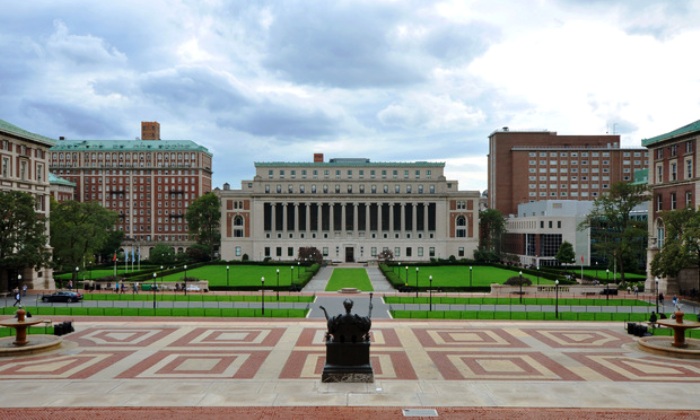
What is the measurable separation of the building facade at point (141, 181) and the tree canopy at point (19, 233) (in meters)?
93.7

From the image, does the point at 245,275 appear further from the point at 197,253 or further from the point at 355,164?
the point at 355,164

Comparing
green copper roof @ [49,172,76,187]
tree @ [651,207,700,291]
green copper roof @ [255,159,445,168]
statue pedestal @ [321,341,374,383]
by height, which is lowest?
statue pedestal @ [321,341,374,383]

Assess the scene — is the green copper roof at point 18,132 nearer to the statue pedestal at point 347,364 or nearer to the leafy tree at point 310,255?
the leafy tree at point 310,255

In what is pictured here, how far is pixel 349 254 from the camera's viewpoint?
12950 centimetres

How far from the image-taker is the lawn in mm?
79125

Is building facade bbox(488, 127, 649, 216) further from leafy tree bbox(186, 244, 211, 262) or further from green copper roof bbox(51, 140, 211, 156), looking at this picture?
green copper roof bbox(51, 140, 211, 156)

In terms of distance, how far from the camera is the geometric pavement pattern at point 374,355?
→ 95.5ft

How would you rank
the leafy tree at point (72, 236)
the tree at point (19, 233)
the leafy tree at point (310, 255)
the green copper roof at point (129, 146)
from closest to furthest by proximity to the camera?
the tree at point (19, 233) < the leafy tree at point (72, 236) < the leafy tree at point (310, 255) < the green copper roof at point (129, 146)

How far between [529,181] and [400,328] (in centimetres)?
12650

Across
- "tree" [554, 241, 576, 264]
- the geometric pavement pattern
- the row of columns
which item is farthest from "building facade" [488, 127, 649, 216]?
the geometric pavement pattern

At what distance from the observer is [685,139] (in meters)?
69.1

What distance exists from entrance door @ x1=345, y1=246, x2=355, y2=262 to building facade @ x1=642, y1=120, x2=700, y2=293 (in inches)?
2610

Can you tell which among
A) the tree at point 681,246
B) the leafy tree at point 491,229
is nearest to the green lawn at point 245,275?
the tree at point 681,246

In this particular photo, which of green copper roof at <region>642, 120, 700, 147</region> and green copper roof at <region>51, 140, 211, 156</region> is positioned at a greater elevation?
green copper roof at <region>51, 140, 211, 156</region>
